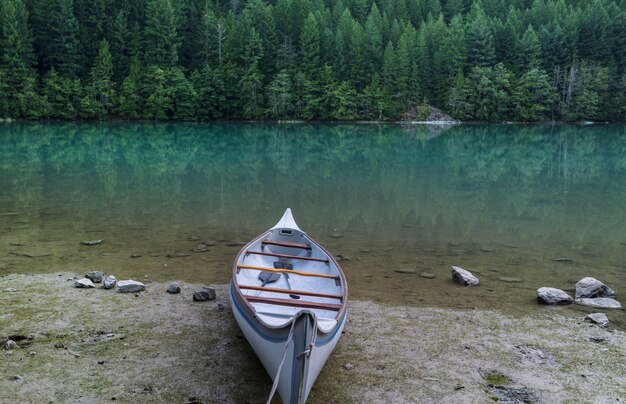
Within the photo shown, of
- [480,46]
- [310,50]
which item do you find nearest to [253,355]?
[310,50]

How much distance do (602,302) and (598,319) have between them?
101cm

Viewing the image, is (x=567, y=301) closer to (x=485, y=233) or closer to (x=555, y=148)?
(x=485, y=233)

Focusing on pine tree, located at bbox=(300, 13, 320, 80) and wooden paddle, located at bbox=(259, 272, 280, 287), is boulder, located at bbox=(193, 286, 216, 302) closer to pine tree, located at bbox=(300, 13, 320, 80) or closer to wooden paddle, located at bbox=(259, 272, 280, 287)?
wooden paddle, located at bbox=(259, 272, 280, 287)

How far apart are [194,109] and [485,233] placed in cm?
6715

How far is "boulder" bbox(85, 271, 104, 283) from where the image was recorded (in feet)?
31.2

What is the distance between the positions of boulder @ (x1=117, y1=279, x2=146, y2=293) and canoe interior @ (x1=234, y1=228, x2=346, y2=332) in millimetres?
1881

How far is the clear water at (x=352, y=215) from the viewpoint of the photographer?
10727mm

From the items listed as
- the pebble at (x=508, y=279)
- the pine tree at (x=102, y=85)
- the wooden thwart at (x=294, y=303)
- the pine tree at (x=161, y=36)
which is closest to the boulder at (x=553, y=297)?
the pebble at (x=508, y=279)

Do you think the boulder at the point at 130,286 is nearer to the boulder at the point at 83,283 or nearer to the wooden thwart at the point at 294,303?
the boulder at the point at 83,283

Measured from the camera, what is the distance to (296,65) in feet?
263

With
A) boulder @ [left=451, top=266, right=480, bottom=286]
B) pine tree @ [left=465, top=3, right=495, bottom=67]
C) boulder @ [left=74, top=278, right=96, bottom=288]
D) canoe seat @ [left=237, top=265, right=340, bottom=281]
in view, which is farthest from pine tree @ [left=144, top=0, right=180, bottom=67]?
canoe seat @ [left=237, top=265, right=340, bottom=281]

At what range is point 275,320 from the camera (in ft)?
21.4

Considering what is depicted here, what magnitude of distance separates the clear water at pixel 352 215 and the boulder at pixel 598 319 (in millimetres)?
348

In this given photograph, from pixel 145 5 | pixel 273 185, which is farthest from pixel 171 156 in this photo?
pixel 145 5
